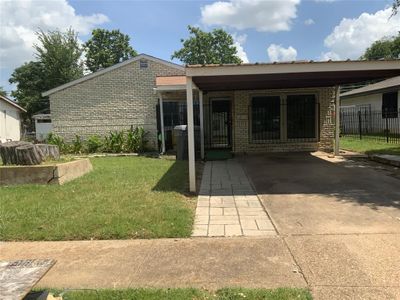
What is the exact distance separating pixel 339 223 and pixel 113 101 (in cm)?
1370

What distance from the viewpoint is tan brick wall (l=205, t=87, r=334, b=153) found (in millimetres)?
14281

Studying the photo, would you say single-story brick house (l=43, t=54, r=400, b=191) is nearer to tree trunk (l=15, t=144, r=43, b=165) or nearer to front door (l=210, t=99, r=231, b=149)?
front door (l=210, t=99, r=231, b=149)

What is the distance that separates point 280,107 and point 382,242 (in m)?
10.3

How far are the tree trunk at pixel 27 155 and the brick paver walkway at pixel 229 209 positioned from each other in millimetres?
3939

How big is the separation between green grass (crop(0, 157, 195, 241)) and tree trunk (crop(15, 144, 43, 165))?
27.4 inches

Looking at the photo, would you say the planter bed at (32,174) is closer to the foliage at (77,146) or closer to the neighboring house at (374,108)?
the foliage at (77,146)

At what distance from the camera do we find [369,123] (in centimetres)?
2616

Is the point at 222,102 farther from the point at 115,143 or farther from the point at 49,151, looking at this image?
the point at 49,151

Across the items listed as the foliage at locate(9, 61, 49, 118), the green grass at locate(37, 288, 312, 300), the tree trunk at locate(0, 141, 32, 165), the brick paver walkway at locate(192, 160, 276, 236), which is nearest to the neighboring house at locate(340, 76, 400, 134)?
the brick paver walkway at locate(192, 160, 276, 236)

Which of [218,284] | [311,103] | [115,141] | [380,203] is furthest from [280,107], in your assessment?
[218,284]

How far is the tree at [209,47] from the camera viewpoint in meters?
56.5

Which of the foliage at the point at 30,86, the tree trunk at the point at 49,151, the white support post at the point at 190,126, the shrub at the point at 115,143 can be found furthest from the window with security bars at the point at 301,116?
the foliage at the point at 30,86

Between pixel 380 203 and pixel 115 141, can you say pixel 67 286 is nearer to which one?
pixel 380 203

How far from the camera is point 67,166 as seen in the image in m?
8.88
